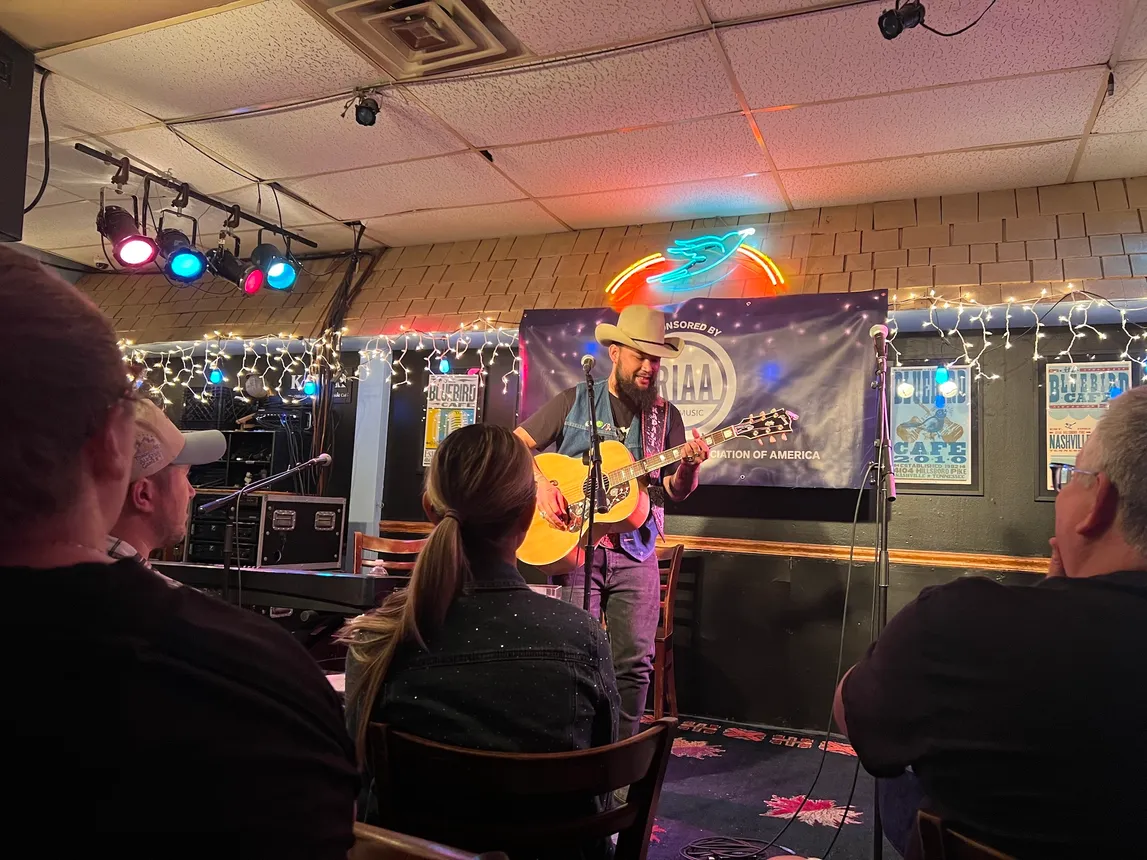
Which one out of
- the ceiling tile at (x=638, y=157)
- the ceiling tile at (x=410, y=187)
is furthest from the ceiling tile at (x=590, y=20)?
the ceiling tile at (x=410, y=187)

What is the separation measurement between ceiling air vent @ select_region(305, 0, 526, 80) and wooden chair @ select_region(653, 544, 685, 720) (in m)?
2.53

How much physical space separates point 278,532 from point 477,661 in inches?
161

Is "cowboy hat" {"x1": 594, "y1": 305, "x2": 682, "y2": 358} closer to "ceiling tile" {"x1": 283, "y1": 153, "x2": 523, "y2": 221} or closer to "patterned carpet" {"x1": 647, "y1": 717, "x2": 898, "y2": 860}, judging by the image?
"ceiling tile" {"x1": 283, "y1": 153, "x2": 523, "y2": 221}

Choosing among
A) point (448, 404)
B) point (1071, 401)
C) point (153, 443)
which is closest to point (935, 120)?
point (1071, 401)

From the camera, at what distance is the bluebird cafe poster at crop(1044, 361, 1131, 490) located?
4051 millimetres

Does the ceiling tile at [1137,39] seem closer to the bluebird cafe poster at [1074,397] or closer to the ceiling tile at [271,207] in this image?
the bluebird cafe poster at [1074,397]

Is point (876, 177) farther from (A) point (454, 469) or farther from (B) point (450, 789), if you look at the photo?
(B) point (450, 789)

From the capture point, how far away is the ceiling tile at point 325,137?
12.3 ft

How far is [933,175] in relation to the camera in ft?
13.2

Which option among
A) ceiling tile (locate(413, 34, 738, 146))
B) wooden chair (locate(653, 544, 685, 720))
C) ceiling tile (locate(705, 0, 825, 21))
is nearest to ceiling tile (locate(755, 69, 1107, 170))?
ceiling tile (locate(413, 34, 738, 146))

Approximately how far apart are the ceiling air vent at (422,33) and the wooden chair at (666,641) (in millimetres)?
2532

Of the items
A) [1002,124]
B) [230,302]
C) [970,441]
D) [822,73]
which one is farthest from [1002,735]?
[230,302]

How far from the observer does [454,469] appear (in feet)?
5.19

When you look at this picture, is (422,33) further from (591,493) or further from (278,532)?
(278,532)
